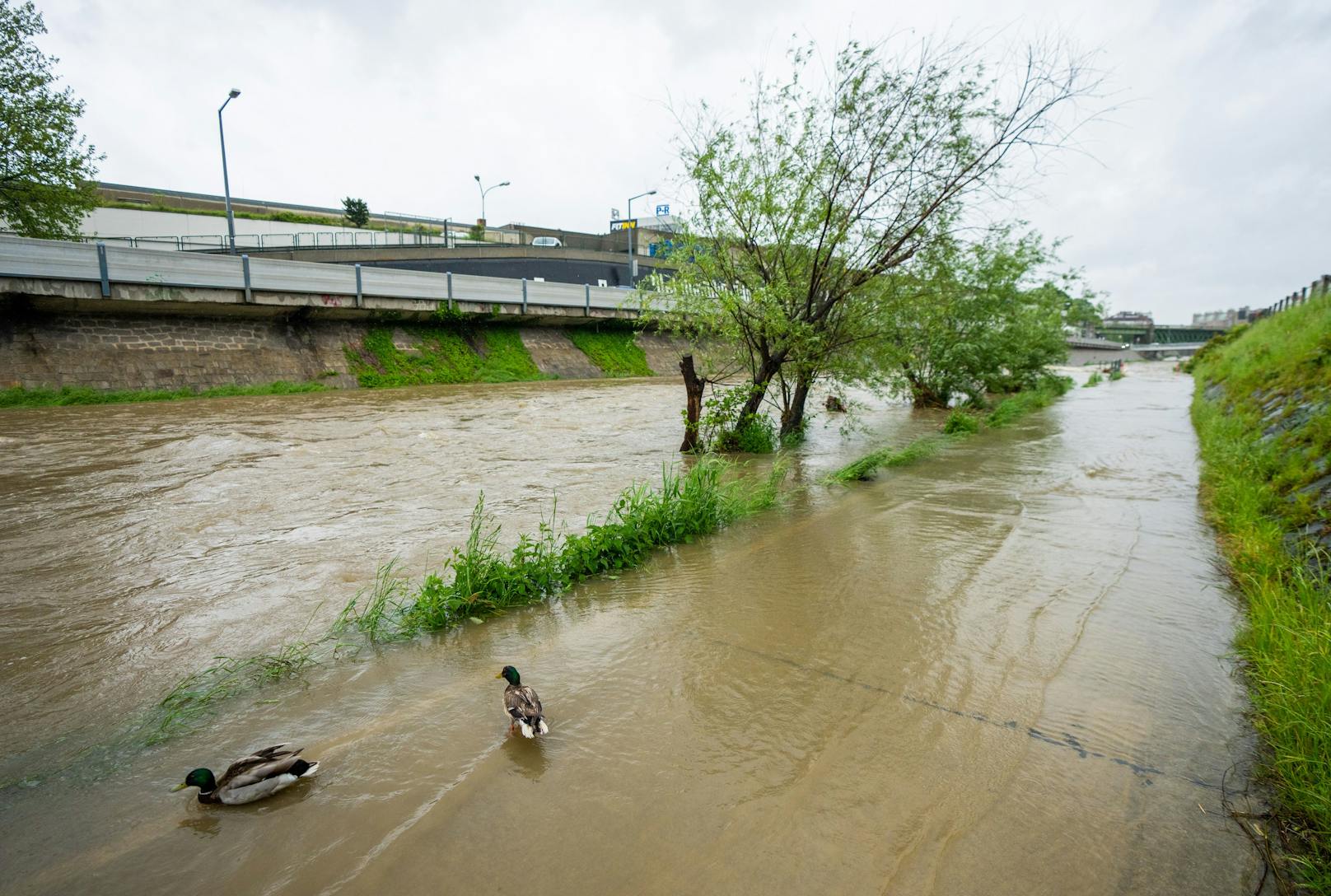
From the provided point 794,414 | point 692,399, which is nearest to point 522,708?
point 692,399

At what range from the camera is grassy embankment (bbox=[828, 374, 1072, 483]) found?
11.4 meters

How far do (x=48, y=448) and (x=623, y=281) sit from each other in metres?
49.1

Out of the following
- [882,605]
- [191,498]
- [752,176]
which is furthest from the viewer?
[752,176]

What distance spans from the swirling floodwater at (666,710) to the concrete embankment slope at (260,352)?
1124 centimetres

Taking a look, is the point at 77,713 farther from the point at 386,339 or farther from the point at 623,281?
the point at 623,281

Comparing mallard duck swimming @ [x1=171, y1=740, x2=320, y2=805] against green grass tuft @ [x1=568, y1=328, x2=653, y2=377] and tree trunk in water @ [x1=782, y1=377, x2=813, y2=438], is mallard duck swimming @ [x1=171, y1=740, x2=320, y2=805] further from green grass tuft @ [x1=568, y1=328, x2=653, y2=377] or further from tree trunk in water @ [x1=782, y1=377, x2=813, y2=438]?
green grass tuft @ [x1=568, y1=328, x2=653, y2=377]

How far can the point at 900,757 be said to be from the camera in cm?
365

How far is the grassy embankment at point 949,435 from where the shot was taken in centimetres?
1141

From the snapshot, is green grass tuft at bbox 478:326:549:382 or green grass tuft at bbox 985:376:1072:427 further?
green grass tuft at bbox 478:326:549:382

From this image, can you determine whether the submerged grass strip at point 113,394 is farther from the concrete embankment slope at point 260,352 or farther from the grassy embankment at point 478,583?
the grassy embankment at point 478,583

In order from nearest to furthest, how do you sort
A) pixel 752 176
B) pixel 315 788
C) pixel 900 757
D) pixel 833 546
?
1. pixel 315 788
2. pixel 900 757
3. pixel 833 546
4. pixel 752 176

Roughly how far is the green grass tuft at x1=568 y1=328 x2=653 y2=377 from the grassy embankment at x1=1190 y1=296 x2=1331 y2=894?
→ 1055 inches

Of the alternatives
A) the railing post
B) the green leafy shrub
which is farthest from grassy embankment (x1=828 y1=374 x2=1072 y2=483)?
the railing post

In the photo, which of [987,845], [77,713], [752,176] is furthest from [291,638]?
[752,176]
